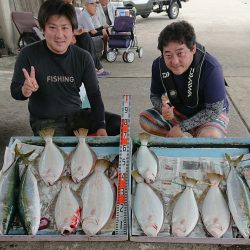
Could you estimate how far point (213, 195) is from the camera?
2086mm

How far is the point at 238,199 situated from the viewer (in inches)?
80.5

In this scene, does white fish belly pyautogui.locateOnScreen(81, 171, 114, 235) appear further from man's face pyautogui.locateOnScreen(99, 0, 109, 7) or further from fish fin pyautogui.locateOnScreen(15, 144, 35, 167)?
man's face pyautogui.locateOnScreen(99, 0, 109, 7)

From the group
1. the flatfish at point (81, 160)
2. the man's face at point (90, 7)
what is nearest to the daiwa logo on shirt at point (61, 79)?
the flatfish at point (81, 160)

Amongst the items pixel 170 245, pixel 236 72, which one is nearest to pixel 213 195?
pixel 170 245

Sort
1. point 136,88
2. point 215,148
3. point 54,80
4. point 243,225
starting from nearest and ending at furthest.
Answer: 1. point 243,225
2. point 215,148
3. point 54,80
4. point 136,88

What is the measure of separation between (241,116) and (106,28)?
387 centimetres

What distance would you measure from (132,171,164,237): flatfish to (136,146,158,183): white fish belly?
2.3 inches

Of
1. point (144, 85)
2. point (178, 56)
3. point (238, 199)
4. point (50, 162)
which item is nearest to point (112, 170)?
point (50, 162)

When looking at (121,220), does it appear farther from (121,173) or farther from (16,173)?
(16,173)

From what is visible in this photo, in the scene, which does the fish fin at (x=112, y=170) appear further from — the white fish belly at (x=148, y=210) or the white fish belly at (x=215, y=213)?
the white fish belly at (x=215, y=213)

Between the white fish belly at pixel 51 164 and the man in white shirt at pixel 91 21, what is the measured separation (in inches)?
183

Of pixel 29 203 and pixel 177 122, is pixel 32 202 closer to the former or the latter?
pixel 29 203

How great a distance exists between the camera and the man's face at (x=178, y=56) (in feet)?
8.02

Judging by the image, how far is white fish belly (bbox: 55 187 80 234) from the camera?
191 centimetres
